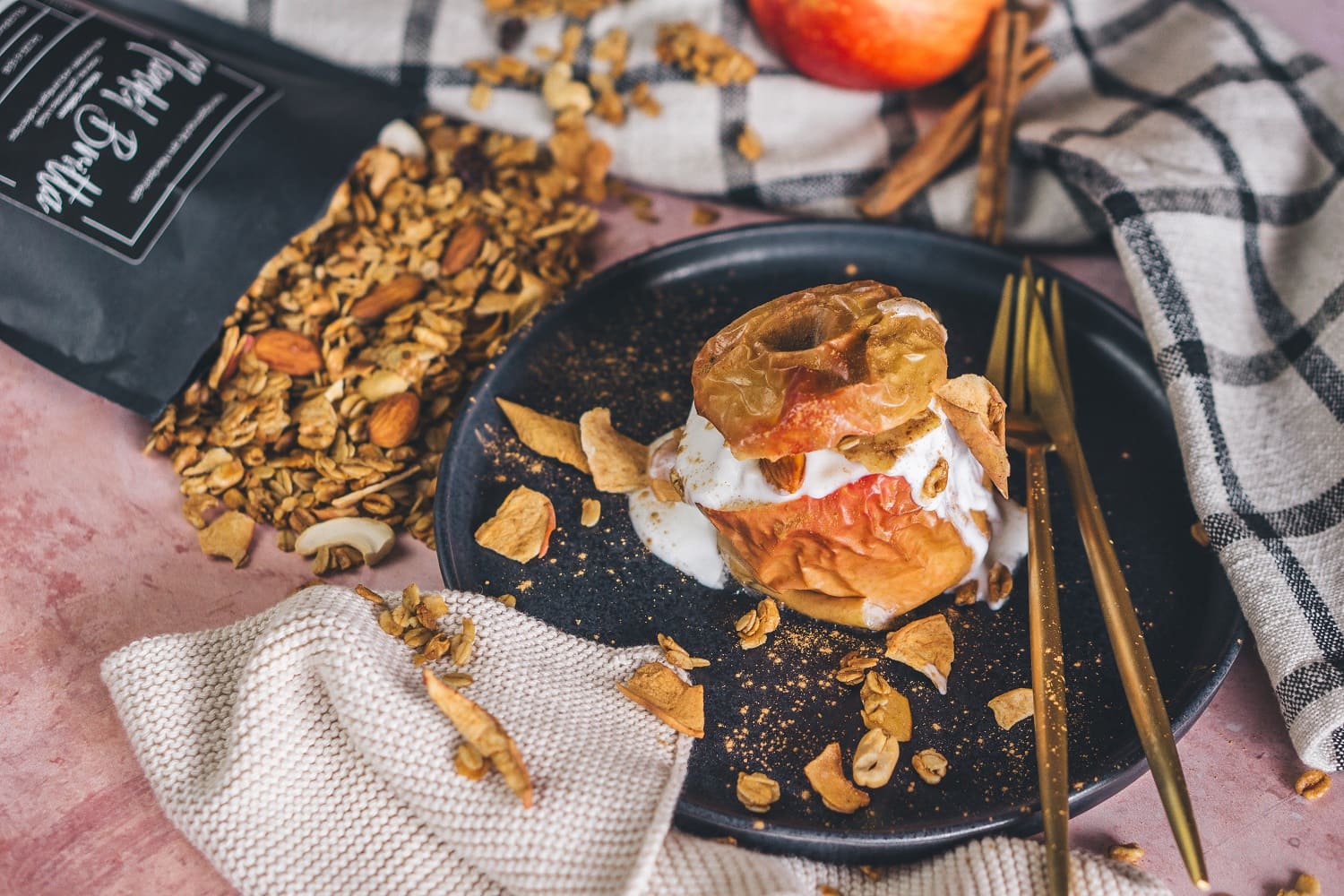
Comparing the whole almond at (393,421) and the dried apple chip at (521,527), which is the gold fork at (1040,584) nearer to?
the dried apple chip at (521,527)

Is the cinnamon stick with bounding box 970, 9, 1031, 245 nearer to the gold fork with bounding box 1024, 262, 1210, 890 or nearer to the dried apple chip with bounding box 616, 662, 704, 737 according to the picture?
the gold fork with bounding box 1024, 262, 1210, 890

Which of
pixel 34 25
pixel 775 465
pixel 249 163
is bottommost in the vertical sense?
pixel 775 465

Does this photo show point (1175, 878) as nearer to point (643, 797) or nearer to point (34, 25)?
point (643, 797)

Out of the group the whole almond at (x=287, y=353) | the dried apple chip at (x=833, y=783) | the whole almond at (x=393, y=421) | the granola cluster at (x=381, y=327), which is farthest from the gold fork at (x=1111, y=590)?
the whole almond at (x=287, y=353)

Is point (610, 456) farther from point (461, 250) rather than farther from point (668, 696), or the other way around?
point (461, 250)

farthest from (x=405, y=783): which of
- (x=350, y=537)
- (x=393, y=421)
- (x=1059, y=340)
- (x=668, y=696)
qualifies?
(x=1059, y=340)

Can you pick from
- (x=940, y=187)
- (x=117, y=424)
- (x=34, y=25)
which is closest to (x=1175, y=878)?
(x=940, y=187)
